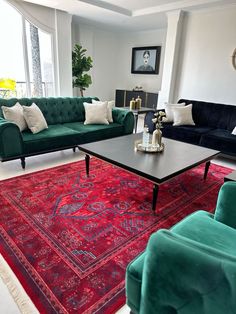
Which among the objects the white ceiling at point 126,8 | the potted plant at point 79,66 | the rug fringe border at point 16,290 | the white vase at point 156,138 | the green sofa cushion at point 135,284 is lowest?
the rug fringe border at point 16,290

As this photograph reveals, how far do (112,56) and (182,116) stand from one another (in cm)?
429

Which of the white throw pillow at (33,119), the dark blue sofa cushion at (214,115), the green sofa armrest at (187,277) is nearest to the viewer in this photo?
the green sofa armrest at (187,277)

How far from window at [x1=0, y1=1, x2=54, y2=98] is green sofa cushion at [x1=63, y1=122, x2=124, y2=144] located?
6.50 ft

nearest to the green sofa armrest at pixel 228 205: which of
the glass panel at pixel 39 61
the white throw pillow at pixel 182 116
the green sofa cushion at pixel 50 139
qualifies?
the green sofa cushion at pixel 50 139

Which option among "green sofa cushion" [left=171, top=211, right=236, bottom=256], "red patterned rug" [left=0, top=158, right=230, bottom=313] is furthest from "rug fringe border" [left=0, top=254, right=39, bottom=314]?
"green sofa cushion" [left=171, top=211, right=236, bottom=256]

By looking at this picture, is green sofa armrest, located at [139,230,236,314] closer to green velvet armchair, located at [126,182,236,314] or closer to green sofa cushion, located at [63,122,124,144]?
green velvet armchair, located at [126,182,236,314]

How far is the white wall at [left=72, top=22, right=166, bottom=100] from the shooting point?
255 inches

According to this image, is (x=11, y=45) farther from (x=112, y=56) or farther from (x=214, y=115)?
(x=214, y=115)

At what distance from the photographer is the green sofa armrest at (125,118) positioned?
13.5 feet

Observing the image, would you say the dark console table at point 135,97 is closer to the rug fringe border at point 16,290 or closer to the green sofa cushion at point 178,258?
the green sofa cushion at point 178,258

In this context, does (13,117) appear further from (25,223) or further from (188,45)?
(188,45)

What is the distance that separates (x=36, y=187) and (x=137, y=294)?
1.89 metres

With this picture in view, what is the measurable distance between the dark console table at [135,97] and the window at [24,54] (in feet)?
8.90

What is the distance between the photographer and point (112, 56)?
7.45 metres
